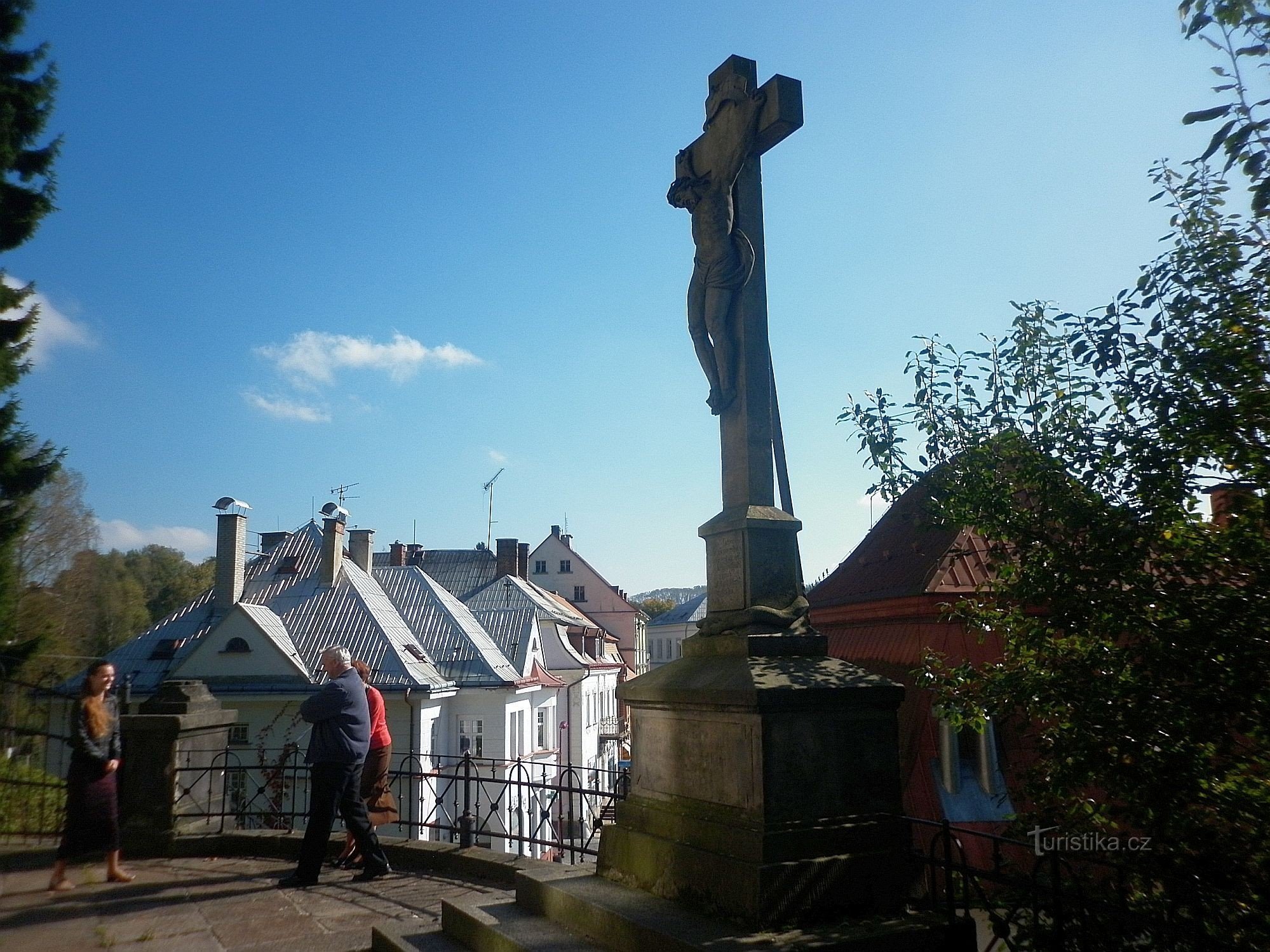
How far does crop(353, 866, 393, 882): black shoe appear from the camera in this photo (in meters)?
6.70

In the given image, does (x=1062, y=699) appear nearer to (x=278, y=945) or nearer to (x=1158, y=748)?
(x=1158, y=748)

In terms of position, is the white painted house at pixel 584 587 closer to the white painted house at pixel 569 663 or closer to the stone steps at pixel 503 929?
the white painted house at pixel 569 663

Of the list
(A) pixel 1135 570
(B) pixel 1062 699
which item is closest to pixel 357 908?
(B) pixel 1062 699

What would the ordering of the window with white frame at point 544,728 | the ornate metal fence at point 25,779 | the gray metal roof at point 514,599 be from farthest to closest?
the gray metal roof at point 514,599 < the window with white frame at point 544,728 < the ornate metal fence at point 25,779

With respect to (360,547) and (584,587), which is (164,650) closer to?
(360,547)

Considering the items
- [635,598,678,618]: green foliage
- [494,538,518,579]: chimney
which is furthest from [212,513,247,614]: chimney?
[635,598,678,618]: green foliage

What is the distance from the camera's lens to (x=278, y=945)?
16.6 feet

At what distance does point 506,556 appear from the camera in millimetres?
46594

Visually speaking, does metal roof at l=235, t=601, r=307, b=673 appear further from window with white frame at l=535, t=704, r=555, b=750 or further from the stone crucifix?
the stone crucifix

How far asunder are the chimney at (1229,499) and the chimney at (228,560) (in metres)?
28.7

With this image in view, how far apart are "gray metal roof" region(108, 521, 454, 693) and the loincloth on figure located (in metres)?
20.7

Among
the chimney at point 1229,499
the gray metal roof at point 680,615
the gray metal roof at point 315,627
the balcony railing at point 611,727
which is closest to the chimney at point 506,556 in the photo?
the balcony railing at point 611,727

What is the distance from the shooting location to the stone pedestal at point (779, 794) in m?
3.96

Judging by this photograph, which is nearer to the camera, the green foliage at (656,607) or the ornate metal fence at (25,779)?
the ornate metal fence at (25,779)
